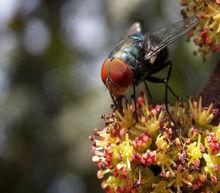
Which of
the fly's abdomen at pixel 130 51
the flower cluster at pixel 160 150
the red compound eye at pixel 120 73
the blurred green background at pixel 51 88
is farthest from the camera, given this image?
the blurred green background at pixel 51 88

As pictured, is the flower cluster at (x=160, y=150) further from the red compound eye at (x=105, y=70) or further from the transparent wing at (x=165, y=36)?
the transparent wing at (x=165, y=36)

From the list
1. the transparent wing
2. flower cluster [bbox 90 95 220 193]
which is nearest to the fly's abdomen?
the transparent wing

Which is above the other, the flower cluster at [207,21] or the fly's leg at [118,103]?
the flower cluster at [207,21]

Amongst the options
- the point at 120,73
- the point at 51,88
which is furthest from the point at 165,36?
the point at 51,88

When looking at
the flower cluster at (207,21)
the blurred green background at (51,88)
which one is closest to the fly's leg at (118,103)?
the flower cluster at (207,21)

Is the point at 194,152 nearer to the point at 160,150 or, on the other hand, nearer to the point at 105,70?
the point at 160,150

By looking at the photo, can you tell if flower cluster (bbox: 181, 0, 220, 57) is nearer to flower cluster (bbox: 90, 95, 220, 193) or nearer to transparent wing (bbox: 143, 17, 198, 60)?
transparent wing (bbox: 143, 17, 198, 60)
